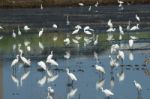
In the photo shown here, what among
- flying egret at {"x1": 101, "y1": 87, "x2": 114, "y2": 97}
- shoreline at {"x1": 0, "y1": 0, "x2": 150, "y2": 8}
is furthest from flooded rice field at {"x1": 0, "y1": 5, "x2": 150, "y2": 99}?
shoreline at {"x1": 0, "y1": 0, "x2": 150, "y2": 8}

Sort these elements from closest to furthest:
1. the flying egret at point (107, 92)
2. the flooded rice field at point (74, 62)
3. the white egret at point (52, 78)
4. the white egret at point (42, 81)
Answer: the flying egret at point (107, 92)
the flooded rice field at point (74, 62)
the white egret at point (42, 81)
the white egret at point (52, 78)

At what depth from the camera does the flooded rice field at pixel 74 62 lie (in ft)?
48.9

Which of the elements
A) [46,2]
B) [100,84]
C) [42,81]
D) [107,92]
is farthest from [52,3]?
[107,92]

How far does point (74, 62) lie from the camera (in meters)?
18.7

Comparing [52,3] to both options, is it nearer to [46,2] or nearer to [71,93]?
[46,2]

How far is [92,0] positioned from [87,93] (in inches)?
1137

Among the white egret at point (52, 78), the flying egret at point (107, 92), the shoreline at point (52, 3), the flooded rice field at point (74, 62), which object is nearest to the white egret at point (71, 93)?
the flooded rice field at point (74, 62)

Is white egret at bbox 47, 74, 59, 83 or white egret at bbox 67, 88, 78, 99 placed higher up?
white egret at bbox 67, 88, 78, 99

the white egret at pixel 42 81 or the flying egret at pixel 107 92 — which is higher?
the flying egret at pixel 107 92

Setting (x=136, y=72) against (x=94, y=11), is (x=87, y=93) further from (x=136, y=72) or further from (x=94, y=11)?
(x=94, y=11)

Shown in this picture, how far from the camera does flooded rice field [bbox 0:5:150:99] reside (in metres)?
14.9

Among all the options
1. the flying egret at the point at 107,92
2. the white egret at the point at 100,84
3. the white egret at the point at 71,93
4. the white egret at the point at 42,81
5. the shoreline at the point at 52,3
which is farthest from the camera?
the shoreline at the point at 52,3

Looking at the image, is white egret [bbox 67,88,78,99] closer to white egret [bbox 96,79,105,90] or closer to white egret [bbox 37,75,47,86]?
white egret [bbox 96,79,105,90]

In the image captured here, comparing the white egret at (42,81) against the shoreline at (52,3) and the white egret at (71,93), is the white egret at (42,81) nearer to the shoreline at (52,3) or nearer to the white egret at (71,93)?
the white egret at (71,93)
